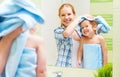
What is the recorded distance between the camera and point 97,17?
5.01 feet

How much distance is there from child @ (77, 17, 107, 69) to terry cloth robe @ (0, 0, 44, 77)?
2.26 feet

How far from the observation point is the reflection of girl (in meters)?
1.61

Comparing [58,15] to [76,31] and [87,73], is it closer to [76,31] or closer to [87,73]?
[76,31]

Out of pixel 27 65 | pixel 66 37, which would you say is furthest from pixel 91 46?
pixel 27 65

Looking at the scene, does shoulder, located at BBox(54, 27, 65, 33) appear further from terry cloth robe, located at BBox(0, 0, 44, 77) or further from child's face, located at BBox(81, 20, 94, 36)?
terry cloth robe, located at BBox(0, 0, 44, 77)

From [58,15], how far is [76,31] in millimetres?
202

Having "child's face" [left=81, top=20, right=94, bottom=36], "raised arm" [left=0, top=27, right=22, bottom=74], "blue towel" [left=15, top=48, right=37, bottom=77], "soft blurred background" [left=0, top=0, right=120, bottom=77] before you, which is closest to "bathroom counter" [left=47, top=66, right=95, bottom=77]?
"soft blurred background" [left=0, top=0, right=120, bottom=77]

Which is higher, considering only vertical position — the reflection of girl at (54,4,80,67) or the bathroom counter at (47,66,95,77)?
the reflection of girl at (54,4,80,67)

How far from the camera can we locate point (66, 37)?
1.63 metres

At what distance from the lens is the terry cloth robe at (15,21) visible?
869mm

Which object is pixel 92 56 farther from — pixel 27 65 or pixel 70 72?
pixel 27 65

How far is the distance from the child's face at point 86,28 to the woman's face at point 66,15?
106mm

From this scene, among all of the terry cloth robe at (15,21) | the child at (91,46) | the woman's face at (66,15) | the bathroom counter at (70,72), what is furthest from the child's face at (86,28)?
the terry cloth robe at (15,21)

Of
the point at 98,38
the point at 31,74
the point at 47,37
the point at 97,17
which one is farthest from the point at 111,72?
the point at 47,37
